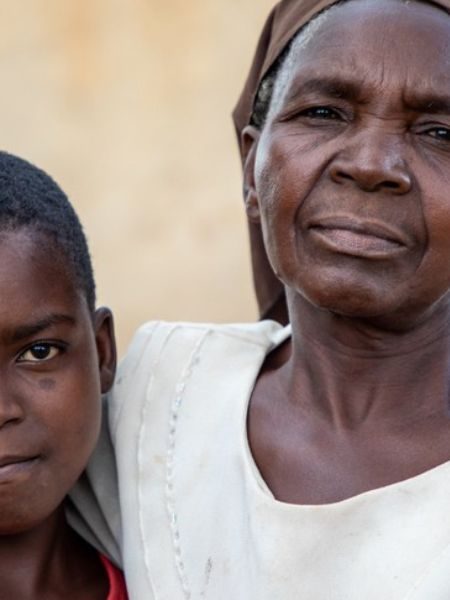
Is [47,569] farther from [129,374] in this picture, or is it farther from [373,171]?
[373,171]

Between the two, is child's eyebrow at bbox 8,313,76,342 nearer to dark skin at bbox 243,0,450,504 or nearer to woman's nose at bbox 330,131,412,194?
dark skin at bbox 243,0,450,504

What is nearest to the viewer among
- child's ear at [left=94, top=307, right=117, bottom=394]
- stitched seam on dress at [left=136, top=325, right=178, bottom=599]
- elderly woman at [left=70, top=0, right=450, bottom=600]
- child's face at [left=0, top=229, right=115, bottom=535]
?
elderly woman at [left=70, top=0, right=450, bottom=600]

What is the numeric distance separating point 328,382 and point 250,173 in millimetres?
468

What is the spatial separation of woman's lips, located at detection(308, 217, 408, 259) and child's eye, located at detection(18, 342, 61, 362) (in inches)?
22.0

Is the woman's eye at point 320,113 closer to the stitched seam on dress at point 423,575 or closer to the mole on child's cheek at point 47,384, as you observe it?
the mole on child's cheek at point 47,384

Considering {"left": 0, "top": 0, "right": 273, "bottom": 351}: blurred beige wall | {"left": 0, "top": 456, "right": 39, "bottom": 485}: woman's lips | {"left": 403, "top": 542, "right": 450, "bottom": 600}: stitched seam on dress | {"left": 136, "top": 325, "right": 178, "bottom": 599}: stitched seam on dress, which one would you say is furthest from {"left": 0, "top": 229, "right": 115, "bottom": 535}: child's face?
{"left": 0, "top": 0, "right": 273, "bottom": 351}: blurred beige wall

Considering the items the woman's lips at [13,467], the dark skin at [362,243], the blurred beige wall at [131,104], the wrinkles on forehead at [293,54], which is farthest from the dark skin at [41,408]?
the blurred beige wall at [131,104]

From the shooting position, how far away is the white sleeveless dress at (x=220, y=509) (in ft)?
7.96

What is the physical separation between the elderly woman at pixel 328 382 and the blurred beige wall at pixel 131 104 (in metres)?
5.28

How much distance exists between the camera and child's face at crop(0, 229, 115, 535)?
2598 millimetres

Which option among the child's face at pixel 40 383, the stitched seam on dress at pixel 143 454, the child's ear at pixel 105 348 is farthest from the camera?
the child's ear at pixel 105 348

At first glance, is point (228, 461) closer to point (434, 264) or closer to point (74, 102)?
point (434, 264)

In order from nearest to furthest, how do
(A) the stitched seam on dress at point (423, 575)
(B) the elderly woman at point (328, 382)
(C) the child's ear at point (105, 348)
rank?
(A) the stitched seam on dress at point (423, 575)
(B) the elderly woman at point (328, 382)
(C) the child's ear at point (105, 348)

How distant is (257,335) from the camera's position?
9.78ft
